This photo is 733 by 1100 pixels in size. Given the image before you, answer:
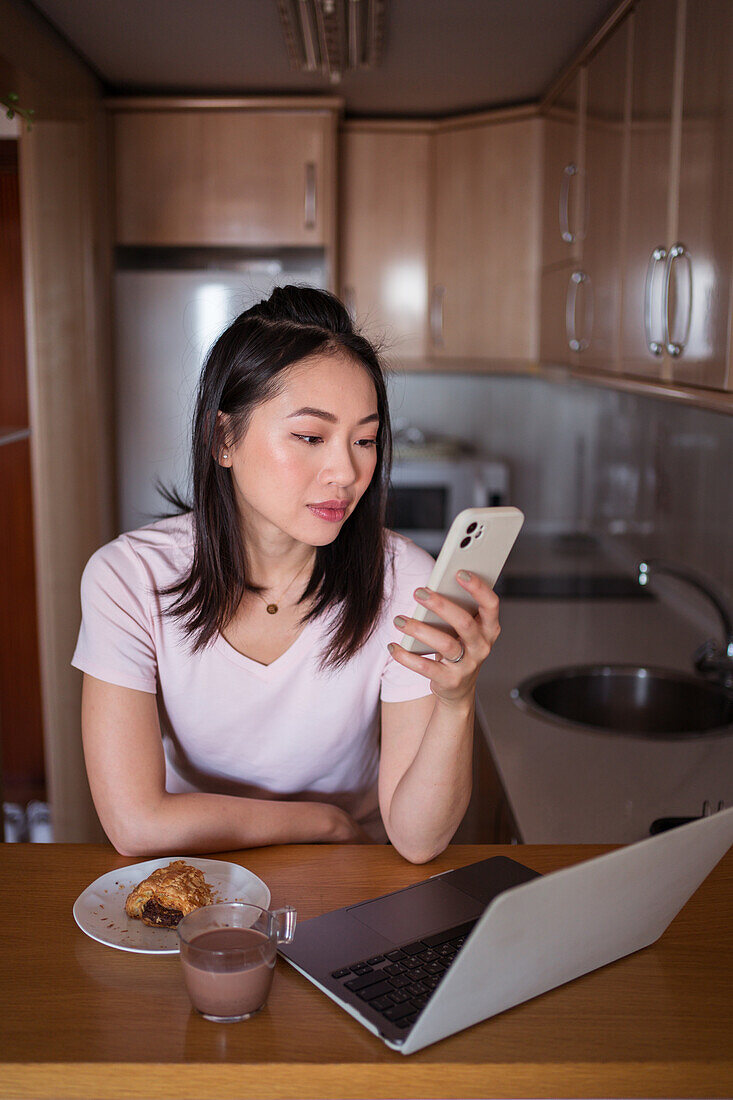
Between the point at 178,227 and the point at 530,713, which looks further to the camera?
the point at 178,227

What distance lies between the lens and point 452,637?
98 cm

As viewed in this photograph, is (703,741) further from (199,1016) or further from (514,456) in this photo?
(514,456)

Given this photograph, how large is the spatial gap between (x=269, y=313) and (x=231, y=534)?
30 cm

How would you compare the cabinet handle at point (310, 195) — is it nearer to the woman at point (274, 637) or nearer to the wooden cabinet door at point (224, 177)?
the wooden cabinet door at point (224, 177)

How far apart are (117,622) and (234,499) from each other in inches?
9.4

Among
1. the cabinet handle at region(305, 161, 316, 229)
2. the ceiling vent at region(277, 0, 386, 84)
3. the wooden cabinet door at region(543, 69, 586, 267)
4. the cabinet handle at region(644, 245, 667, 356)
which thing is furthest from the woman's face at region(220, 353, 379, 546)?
the cabinet handle at region(305, 161, 316, 229)

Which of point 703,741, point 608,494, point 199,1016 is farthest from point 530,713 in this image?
point 608,494

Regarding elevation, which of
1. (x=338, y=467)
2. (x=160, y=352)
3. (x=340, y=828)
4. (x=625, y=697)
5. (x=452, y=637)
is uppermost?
(x=160, y=352)

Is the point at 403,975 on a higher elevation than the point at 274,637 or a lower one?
lower

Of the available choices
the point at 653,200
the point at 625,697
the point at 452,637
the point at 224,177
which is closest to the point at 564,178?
the point at 653,200

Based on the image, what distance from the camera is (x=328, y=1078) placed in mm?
765

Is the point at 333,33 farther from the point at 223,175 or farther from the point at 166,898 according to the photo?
the point at 166,898

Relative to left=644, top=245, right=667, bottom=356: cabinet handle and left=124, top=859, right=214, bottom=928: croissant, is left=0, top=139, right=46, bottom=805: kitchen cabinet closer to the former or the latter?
left=644, top=245, right=667, bottom=356: cabinet handle

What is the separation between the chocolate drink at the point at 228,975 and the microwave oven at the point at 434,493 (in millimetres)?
2630
